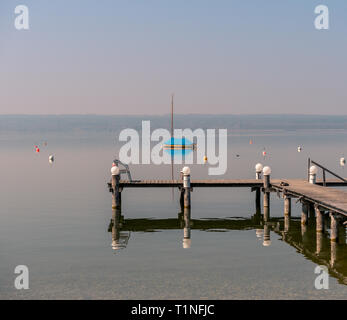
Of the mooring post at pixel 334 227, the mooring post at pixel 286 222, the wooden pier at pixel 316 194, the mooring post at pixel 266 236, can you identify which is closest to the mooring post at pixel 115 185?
the mooring post at pixel 266 236

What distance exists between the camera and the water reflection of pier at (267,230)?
24.4 metres

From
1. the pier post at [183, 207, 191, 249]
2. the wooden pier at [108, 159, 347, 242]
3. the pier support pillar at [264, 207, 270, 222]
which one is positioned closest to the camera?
the pier post at [183, 207, 191, 249]

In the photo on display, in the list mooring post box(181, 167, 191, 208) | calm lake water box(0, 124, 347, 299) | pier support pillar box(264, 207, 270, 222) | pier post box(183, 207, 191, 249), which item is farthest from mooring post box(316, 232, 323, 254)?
mooring post box(181, 167, 191, 208)

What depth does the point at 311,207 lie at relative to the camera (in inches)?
1347

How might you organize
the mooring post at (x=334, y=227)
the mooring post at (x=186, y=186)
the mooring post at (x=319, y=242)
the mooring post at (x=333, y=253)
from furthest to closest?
the mooring post at (x=186, y=186) < the mooring post at (x=319, y=242) < the mooring post at (x=334, y=227) < the mooring post at (x=333, y=253)

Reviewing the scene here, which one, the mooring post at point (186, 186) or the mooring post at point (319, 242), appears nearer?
the mooring post at point (319, 242)

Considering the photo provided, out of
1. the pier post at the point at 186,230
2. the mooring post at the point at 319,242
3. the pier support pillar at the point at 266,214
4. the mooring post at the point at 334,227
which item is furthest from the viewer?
the pier support pillar at the point at 266,214

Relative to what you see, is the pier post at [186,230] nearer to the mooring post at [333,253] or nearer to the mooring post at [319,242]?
the mooring post at [319,242]

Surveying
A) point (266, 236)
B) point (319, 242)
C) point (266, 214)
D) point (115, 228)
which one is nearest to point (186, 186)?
point (266, 214)

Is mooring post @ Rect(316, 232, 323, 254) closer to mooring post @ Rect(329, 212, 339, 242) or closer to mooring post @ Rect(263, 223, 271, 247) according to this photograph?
mooring post @ Rect(329, 212, 339, 242)

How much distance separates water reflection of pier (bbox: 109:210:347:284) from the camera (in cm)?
2436
